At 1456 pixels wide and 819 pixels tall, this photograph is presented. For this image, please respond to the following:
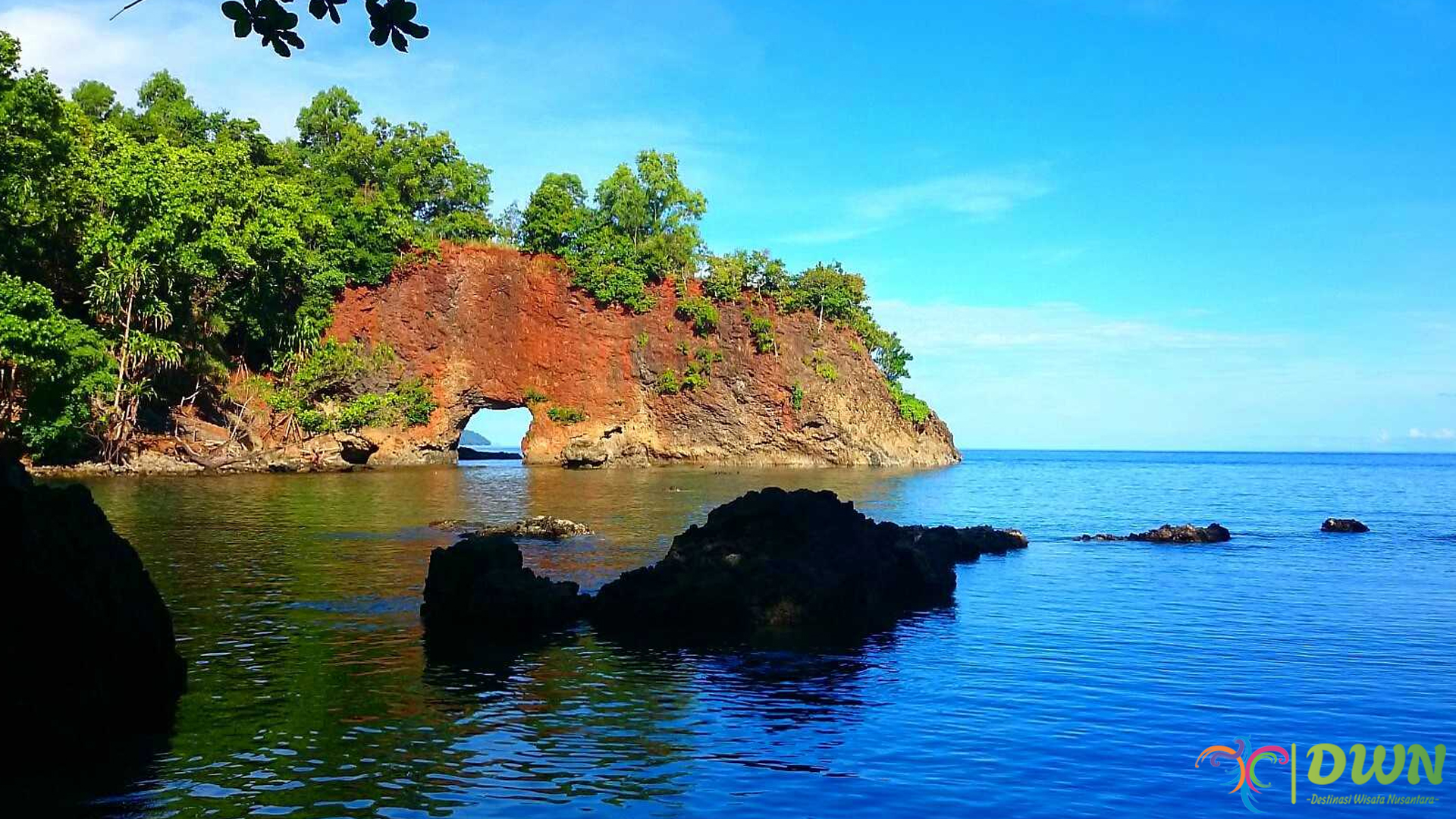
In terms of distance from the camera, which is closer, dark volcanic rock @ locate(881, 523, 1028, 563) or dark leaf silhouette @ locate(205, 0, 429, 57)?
dark leaf silhouette @ locate(205, 0, 429, 57)

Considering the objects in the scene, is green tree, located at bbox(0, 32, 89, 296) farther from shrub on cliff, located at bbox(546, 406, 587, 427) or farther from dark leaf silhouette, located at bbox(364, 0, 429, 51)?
dark leaf silhouette, located at bbox(364, 0, 429, 51)

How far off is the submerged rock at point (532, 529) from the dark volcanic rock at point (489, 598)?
37.2ft

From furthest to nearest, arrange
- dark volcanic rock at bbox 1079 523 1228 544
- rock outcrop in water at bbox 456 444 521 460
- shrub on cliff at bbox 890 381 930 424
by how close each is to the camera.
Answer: rock outcrop in water at bbox 456 444 521 460
shrub on cliff at bbox 890 381 930 424
dark volcanic rock at bbox 1079 523 1228 544

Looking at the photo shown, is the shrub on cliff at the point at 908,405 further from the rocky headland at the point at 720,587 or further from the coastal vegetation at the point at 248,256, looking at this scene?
the rocky headland at the point at 720,587

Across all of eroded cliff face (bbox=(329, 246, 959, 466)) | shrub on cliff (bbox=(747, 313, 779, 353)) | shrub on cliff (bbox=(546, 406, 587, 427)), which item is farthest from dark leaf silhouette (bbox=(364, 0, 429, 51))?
shrub on cliff (bbox=(747, 313, 779, 353))

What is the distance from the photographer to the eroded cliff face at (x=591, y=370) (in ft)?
251

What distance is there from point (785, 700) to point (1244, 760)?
520 cm

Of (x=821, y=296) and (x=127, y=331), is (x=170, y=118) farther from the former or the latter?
(x=821, y=296)

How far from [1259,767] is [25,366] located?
164 ft

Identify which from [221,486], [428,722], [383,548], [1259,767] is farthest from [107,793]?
[221,486]

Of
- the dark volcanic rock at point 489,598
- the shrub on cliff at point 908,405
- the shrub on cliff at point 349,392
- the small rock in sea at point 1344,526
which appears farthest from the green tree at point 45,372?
the shrub on cliff at point 908,405

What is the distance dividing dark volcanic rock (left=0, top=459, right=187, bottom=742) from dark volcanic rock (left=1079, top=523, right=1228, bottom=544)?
31.4 m

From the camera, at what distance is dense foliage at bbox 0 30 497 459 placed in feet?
141

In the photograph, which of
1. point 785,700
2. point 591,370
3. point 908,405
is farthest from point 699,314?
point 785,700
